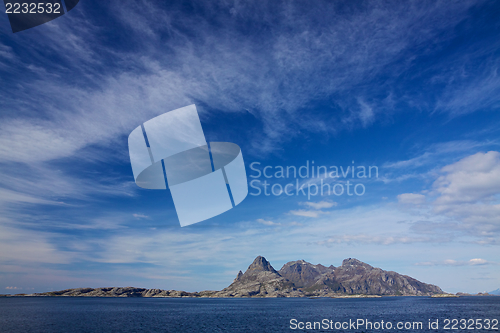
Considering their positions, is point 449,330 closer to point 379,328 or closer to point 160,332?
point 379,328

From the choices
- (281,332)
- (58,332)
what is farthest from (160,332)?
(281,332)

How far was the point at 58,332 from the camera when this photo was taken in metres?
65.8

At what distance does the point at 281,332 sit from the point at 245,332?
9207 millimetres

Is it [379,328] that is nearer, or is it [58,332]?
[58,332]

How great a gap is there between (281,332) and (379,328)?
27.3 m

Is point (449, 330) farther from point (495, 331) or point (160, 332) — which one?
point (160, 332)

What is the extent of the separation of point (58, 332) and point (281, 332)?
55.3 metres

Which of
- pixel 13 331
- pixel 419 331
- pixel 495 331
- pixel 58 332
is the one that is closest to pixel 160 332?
pixel 58 332

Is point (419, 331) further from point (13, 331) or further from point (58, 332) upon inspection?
point (13, 331)

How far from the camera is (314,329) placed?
232 feet

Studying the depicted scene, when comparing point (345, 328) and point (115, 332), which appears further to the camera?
point (345, 328)

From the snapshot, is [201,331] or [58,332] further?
[201,331]

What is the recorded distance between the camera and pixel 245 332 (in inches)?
2692

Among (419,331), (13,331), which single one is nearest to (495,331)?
(419,331)
